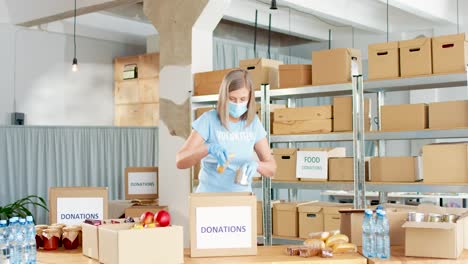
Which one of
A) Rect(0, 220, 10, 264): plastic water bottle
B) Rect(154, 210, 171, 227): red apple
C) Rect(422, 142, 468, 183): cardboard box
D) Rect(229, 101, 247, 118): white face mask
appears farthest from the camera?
Rect(422, 142, 468, 183): cardboard box

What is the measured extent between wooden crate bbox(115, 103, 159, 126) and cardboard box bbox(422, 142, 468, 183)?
17.5ft

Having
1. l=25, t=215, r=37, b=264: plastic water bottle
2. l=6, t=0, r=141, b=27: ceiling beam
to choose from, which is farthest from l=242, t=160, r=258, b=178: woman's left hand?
l=6, t=0, r=141, b=27: ceiling beam

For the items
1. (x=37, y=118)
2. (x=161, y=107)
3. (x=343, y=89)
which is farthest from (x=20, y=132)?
(x=343, y=89)

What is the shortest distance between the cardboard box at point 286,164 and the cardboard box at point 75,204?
70.2 inches

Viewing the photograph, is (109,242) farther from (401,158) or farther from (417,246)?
(401,158)

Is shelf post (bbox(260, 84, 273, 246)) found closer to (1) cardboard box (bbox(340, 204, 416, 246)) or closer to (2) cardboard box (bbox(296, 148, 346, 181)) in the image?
(2) cardboard box (bbox(296, 148, 346, 181))

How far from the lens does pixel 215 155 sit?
139 inches

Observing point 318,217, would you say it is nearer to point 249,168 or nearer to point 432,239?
point 249,168

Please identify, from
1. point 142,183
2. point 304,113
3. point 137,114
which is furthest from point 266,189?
point 137,114

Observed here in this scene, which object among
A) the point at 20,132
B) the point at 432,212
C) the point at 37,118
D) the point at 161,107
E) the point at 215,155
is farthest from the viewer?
the point at 37,118

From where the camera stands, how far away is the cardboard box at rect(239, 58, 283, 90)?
17.2 feet

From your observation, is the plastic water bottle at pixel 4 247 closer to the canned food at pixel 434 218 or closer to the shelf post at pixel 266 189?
the canned food at pixel 434 218

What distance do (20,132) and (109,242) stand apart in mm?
5521

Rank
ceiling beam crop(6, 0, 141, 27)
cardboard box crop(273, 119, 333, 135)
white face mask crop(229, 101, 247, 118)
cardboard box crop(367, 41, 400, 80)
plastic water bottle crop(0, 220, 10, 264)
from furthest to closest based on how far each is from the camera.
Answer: ceiling beam crop(6, 0, 141, 27)
cardboard box crop(273, 119, 333, 135)
cardboard box crop(367, 41, 400, 80)
white face mask crop(229, 101, 247, 118)
plastic water bottle crop(0, 220, 10, 264)
